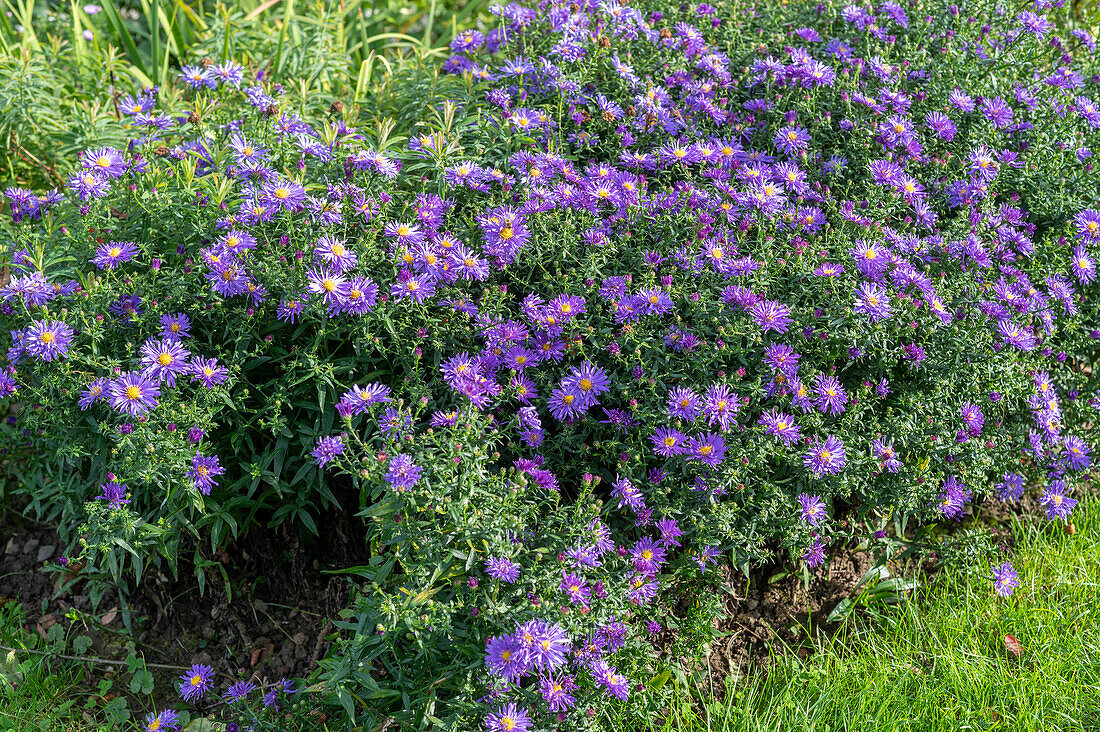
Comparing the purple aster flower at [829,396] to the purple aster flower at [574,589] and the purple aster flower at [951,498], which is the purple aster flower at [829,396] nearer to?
the purple aster flower at [951,498]

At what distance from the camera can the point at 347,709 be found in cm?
204

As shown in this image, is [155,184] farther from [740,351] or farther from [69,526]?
[740,351]

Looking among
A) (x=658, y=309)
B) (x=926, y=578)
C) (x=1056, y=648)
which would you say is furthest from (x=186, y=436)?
(x=1056, y=648)

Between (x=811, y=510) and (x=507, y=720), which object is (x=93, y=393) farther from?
(x=811, y=510)

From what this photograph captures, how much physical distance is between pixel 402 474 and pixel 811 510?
3.56 ft

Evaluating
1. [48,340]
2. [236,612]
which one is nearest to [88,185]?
[48,340]

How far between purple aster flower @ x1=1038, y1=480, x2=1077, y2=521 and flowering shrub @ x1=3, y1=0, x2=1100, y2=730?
0.03 feet

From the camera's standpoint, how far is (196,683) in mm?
2406

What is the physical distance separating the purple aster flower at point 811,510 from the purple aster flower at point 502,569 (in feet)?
2.72

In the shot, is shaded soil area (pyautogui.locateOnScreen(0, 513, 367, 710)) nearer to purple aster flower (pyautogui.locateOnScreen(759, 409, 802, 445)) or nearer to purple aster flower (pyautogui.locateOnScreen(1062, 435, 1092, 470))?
purple aster flower (pyautogui.locateOnScreen(759, 409, 802, 445))

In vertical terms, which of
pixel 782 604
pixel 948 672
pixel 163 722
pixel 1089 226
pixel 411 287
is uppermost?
pixel 1089 226

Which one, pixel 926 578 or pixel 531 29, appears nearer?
pixel 926 578

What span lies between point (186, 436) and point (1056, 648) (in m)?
2.44

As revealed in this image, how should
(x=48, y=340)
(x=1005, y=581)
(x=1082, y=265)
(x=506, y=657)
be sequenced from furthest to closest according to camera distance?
(x=1082, y=265) < (x=1005, y=581) < (x=48, y=340) < (x=506, y=657)
